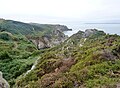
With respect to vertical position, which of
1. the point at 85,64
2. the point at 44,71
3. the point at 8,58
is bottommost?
the point at 8,58

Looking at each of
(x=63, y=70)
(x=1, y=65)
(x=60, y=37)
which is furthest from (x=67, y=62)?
(x=60, y=37)

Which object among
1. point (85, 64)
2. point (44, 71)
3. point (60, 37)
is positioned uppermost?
point (85, 64)

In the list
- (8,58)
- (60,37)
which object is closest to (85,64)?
(8,58)

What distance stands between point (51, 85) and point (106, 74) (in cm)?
245

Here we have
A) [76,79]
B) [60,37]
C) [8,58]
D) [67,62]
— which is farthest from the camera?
[60,37]

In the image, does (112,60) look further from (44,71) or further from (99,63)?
(44,71)

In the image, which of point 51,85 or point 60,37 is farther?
point 60,37

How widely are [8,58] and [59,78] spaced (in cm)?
2542

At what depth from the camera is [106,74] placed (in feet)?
38.5

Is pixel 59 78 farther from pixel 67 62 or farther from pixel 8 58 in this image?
pixel 8 58

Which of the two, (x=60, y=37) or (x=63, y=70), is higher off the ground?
(x=63, y=70)

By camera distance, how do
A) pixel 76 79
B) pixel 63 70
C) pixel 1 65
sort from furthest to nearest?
pixel 1 65 → pixel 63 70 → pixel 76 79

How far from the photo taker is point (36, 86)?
11320 millimetres

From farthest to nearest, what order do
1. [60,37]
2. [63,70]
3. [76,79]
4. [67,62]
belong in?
[60,37] → [67,62] → [63,70] → [76,79]
